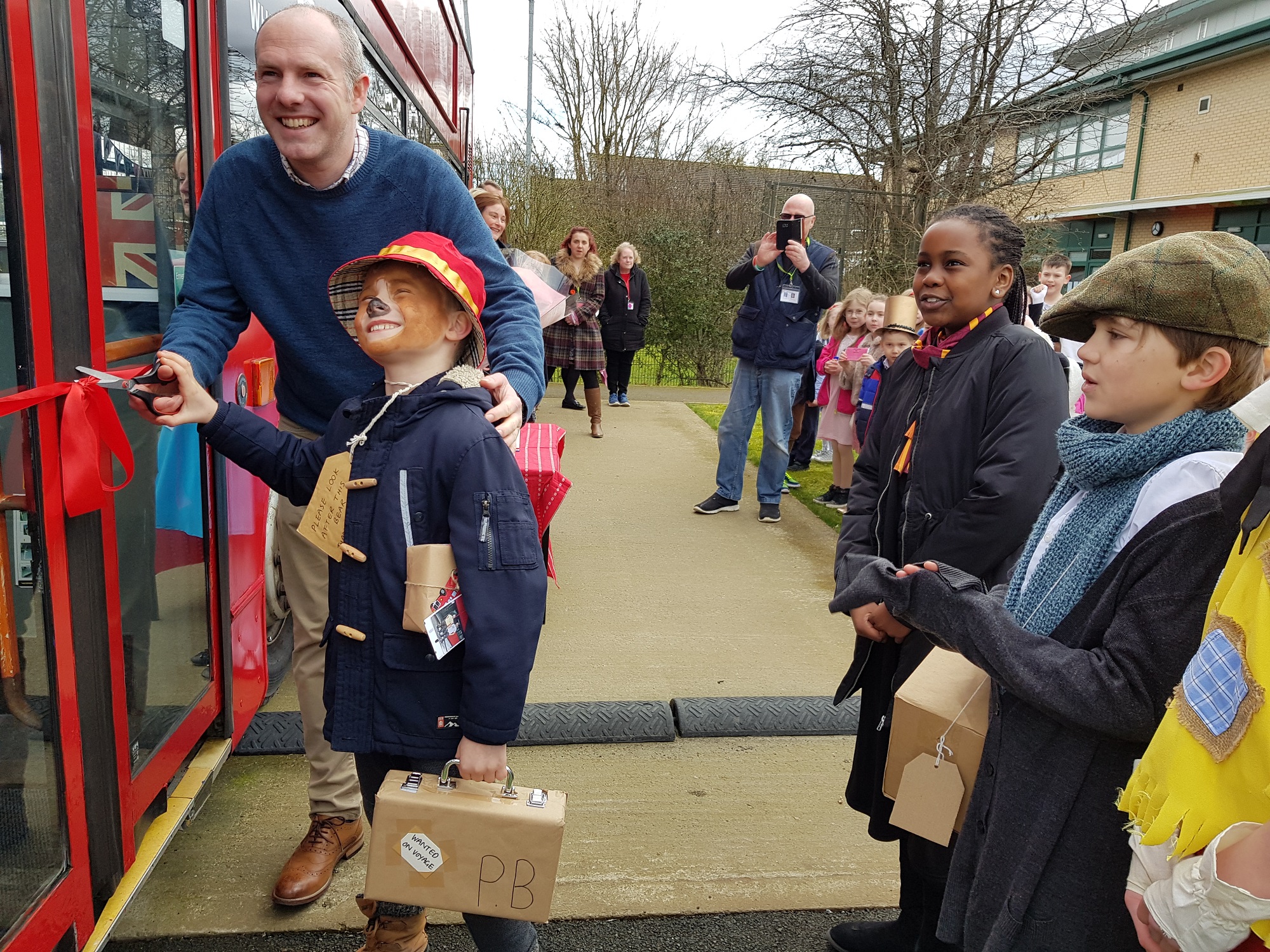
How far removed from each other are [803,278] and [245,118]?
3.95 m

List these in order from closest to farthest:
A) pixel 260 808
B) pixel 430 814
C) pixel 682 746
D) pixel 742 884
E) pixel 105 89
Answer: pixel 430 814
pixel 105 89
pixel 742 884
pixel 260 808
pixel 682 746

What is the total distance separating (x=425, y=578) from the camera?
1794 millimetres

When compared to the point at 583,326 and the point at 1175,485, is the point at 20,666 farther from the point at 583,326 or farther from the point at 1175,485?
the point at 583,326

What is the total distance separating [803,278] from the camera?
6.25 meters

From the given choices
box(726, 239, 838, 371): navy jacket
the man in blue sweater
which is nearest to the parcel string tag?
the man in blue sweater

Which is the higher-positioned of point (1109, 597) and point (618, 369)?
point (1109, 597)

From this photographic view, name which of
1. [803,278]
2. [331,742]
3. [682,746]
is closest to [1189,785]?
[331,742]

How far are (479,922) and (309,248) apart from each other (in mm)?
1580

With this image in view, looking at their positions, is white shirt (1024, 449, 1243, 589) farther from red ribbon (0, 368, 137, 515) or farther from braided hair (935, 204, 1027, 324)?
red ribbon (0, 368, 137, 515)

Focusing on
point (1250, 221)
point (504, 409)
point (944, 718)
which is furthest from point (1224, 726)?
point (1250, 221)

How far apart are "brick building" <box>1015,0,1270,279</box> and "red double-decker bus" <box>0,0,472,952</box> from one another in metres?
18.0

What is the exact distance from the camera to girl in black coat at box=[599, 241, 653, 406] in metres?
11.0

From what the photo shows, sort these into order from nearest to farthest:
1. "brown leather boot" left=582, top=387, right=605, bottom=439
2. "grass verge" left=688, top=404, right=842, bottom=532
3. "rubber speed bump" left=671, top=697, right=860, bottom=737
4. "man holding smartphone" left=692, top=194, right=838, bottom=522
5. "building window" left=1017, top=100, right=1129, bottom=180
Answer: "rubber speed bump" left=671, top=697, right=860, bottom=737
"man holding smartphone" left=692, top=194, right=838, bottom=522
"grass verge" left=688, top=404, right=842, bottom=532
"brown leather boot" left=582, top=387, right=605, bottom=439
"building window" left=1017, top=100, right=1129, bottom=180

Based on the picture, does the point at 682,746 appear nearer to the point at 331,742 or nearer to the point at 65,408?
the point at 331,742
